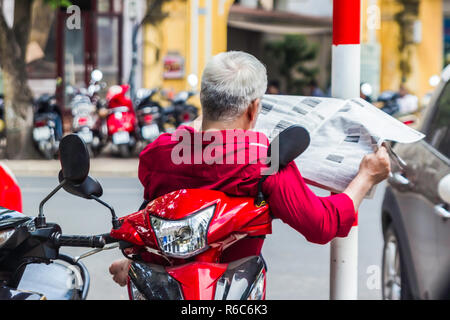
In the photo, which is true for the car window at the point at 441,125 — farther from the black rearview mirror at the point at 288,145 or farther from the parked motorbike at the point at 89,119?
the parked motorbike at the point at 89,119

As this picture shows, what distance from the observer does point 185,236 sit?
1939mm

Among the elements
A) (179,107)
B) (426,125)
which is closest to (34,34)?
(179,107)

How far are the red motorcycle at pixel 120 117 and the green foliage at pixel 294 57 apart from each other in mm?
15149

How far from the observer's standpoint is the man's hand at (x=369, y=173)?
7.15 feet

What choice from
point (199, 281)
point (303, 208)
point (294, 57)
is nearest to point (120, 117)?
point (303, 208)

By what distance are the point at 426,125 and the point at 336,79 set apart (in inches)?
54.5

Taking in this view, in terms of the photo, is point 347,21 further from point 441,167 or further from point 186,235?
point 186,235

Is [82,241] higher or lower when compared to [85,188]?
lower

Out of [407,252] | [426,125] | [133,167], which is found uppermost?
[426,125]

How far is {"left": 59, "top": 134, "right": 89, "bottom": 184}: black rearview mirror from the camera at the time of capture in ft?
6.81

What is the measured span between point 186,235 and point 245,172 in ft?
0.80

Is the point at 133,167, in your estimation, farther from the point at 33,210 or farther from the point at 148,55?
the point at 148,55

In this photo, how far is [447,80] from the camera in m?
3.94

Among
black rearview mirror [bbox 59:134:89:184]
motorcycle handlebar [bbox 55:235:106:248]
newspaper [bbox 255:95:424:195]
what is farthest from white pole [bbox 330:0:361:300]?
black rearview mirror [bbox 59:134:89:184]
